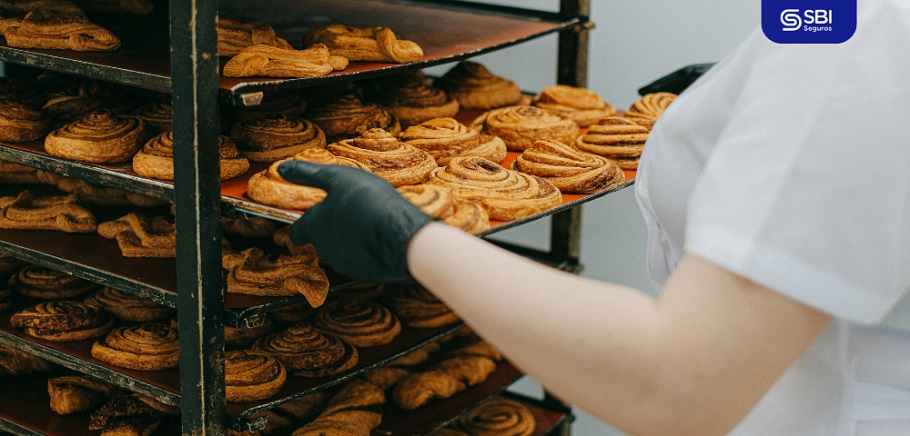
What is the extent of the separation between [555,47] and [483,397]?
1583 millimetres

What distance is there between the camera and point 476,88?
3027 millimetres

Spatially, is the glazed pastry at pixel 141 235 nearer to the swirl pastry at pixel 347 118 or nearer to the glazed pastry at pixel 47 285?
the glazed pastry at pixel 47 285

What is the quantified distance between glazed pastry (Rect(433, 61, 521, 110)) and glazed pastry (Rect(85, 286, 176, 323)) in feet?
3.73

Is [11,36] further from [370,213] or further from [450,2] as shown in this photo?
[450,2]

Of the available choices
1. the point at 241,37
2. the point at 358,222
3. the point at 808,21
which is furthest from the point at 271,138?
the point at 808,21

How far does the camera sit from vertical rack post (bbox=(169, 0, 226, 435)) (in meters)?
1.78

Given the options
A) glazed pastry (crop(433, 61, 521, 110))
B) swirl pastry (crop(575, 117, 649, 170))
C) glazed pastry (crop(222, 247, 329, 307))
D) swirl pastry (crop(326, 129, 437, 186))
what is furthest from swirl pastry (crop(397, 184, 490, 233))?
glazed pastry (crop(433, 61, 521, 110))

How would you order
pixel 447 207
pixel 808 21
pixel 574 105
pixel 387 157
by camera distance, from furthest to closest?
pixel 574 105 < pixel 387 157 < pixel 447 207 < pixel 808 21

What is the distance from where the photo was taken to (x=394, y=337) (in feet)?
8.44

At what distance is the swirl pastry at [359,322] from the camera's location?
2.52 metres

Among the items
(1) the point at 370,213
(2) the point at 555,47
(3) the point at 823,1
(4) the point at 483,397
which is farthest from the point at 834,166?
(2) the point at 555,47

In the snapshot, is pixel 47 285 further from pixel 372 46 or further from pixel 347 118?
pixel 372 46

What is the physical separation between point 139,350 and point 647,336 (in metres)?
1.47

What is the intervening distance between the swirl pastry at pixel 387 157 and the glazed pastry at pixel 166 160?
0.70ft
